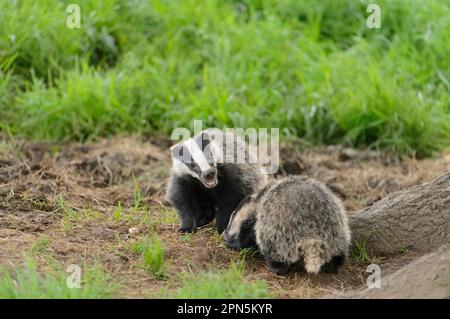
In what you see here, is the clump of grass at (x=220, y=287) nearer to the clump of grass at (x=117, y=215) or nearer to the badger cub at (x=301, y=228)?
the badger cub at (x=301, y=228)

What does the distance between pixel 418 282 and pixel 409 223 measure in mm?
1087

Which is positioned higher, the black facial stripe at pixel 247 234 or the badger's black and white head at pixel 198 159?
the badger's black and white head at pixel 198 159

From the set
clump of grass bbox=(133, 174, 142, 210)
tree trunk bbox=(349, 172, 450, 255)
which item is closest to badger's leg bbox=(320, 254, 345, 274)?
tree trunk bbox=(349, 172, 450, 255)

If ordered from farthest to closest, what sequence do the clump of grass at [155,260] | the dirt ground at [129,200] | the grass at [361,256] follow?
1. the grass at [361,256]
2. the dirt ground at [129,200]
3. the clump of grass at [155,260]

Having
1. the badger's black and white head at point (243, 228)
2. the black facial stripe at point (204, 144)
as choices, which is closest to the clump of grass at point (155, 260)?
the badger's black and white head at point (243, 228)

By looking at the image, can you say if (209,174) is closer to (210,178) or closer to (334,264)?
(210,178)

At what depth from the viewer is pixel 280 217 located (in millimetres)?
5207

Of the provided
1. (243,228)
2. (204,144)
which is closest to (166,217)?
(204,144)

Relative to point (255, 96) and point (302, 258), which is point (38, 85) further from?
point (302, 258)

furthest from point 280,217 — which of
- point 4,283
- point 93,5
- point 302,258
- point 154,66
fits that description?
point 93,5

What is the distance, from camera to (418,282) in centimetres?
462

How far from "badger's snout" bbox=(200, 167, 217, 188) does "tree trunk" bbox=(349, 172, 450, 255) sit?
2.94 feet

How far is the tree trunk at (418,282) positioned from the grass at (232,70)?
160 inches

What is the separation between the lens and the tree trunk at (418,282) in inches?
178
